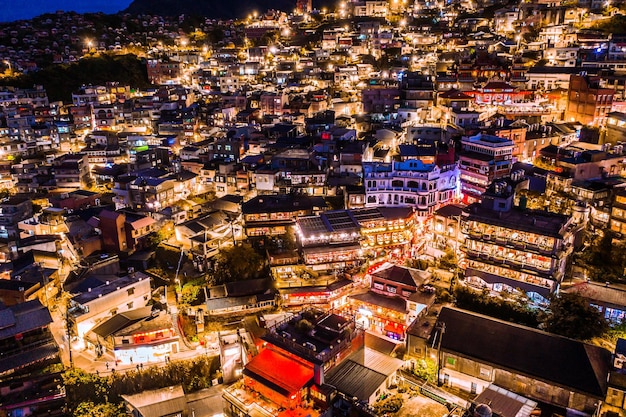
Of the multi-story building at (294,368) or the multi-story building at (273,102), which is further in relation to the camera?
the multi-story building at (273,102)

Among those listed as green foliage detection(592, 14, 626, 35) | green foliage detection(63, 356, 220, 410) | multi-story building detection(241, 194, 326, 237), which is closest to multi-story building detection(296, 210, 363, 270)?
multi-story building detection(241, 194, 326, 237)

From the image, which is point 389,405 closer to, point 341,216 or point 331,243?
point 331,243

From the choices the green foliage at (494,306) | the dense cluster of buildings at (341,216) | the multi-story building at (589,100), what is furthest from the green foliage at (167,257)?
the multi-story building at (589,100)

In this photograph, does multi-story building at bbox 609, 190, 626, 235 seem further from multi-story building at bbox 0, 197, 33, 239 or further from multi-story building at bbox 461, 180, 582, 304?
multi-story building at bbox 0, 197, 33, 239

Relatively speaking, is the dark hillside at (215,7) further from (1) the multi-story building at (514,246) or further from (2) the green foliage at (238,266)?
(1) the multi-story building at (514,246)

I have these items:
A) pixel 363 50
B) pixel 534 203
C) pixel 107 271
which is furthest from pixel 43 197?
pixel 363 50
